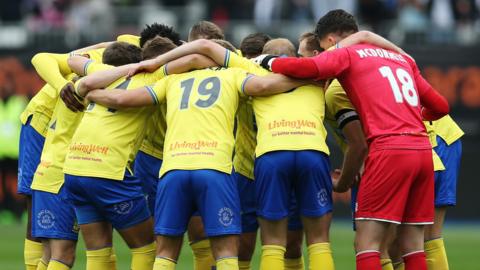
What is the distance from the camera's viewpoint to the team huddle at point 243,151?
9.12m

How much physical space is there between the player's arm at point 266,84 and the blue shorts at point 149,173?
1.67 metres

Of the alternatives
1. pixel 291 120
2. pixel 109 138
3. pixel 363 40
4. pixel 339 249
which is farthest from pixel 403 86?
pixel 339 249

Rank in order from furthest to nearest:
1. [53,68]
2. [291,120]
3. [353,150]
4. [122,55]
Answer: [53,68]
[122,55]
[353,150]
[291,120]

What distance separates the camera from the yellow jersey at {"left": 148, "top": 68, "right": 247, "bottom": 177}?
360 inches

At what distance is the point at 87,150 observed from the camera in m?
9.70

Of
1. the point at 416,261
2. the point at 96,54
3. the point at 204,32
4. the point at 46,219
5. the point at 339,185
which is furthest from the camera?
the point at 96,54

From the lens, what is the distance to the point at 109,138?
9.70 meters

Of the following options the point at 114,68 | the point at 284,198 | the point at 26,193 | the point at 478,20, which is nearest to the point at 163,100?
the point at 114,68

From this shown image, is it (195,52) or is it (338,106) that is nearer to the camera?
(195,52)

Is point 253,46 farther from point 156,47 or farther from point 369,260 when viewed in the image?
point 369,260

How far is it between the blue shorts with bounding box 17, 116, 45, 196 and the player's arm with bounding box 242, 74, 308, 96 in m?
2.71

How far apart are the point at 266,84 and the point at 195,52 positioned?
27.5 inches

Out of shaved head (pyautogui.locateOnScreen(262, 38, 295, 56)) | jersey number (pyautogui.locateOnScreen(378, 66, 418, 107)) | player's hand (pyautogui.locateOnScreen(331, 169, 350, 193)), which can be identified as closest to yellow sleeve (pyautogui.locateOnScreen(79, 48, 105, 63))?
shaved head (pyautogui.locateOnScreen(262, 38, 295, 56))

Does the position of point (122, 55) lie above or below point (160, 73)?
above
